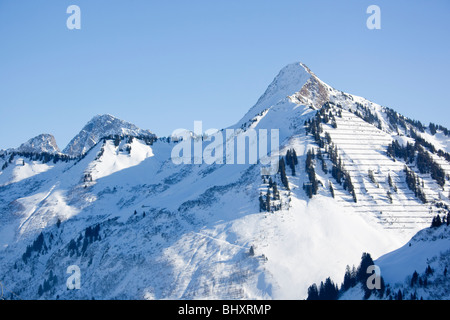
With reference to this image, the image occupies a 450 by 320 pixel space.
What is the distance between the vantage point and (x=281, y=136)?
643 feet

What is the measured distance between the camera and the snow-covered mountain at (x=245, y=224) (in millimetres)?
121250

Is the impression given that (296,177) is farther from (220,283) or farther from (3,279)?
(3,279)

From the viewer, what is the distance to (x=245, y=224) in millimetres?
136875

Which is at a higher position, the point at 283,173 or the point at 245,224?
the point at 283,173

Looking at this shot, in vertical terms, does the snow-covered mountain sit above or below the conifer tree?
below

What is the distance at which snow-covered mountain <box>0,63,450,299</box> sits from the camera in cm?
12125

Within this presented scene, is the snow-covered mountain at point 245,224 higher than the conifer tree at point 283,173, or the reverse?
the conifer tree at point 283,173

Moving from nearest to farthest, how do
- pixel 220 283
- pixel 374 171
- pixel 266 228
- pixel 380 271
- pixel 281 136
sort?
1. pixel 380 271
2. pixel 220 283
3. pixel 266 228
4. pixel 374 171
5. pixel 281 136

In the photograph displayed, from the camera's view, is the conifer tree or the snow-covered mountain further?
the conifer tree

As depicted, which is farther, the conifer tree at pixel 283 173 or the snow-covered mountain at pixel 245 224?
the conifer tree at pixel 283 173

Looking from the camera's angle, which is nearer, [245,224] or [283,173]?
[245,224]

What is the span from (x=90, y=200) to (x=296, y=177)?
96436 mm
